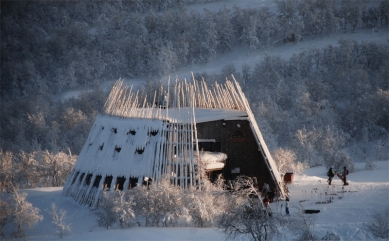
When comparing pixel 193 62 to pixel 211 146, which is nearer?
pixel 211 146

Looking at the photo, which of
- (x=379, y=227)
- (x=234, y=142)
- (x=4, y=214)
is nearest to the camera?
(x=379, y=227)

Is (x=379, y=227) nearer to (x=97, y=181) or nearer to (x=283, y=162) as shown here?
(x=97, y=181)

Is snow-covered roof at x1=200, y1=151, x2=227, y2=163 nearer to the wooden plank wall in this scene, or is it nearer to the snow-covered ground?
the wooden plank wall

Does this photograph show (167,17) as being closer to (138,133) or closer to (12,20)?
(12,20)

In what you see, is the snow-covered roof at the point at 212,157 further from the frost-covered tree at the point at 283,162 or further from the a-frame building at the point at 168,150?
the frost-covered tree at the point at 283,162

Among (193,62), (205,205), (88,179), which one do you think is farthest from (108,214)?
(193,62)

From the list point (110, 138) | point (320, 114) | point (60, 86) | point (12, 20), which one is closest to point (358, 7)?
point (320, 114)
